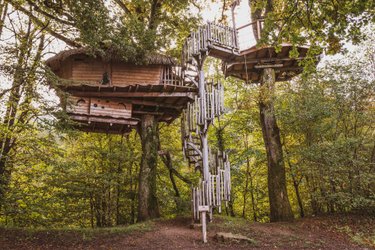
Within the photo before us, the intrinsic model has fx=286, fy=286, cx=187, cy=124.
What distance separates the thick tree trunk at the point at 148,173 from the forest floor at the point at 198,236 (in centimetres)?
89

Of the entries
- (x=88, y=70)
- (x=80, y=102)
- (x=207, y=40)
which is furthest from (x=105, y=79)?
(x=207, y=40)

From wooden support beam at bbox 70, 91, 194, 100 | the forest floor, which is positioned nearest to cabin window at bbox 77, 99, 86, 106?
wooden support beam at bbox 70, 91, 194, 100

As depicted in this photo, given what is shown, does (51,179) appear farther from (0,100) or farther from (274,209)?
(274,209)

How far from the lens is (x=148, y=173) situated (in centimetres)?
1218

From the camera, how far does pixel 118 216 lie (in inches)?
606

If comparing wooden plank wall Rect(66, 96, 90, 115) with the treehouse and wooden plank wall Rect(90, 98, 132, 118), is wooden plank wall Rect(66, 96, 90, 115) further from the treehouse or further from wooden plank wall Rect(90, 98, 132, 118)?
wooden plank wall Rect(90, 98, 132, 118)

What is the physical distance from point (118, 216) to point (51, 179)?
572 cm

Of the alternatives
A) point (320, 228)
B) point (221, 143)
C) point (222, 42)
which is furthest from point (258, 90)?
point (320, 228)

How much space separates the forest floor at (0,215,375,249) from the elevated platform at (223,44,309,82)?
706 centimetres

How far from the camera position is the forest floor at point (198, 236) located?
8.29m

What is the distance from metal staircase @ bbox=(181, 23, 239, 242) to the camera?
9391mm

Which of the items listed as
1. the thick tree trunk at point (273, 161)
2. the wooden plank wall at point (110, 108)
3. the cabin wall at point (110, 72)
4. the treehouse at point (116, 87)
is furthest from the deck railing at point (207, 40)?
the wooden plank wall at point (110, 108)

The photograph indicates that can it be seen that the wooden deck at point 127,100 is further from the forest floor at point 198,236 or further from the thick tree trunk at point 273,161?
the forest floor at point 198,236

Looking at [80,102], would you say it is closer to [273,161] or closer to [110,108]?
[110,108]
